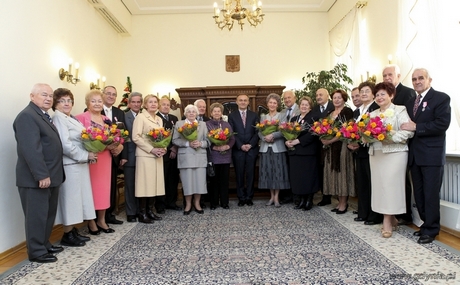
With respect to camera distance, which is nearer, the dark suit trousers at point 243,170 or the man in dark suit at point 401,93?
the man in dark suit at point 401,93

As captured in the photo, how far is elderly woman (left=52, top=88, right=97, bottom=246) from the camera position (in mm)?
3309

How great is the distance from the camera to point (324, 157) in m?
4.78

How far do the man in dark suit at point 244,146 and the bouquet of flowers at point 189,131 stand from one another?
2.74 feet

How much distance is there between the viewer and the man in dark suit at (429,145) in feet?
10.4

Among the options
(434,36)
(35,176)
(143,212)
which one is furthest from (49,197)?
(434,36)

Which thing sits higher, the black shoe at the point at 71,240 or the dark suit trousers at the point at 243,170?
the dark suit trousers at the point at 243,170

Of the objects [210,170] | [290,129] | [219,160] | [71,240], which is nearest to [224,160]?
[219,160]

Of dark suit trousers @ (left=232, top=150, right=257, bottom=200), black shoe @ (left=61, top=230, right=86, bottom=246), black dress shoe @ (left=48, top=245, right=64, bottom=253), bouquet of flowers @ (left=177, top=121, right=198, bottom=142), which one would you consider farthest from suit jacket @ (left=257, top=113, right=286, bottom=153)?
black dress shoe @ (left=48, top=245, right=64, bottom=253)

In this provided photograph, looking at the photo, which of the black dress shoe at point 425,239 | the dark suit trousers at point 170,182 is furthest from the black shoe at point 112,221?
the black dress shoe at point 425,239

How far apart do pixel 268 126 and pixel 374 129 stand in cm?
192

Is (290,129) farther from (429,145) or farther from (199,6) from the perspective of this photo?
(199,6)

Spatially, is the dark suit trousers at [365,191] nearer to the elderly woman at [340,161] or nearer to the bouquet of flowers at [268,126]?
the elderly woman at [340,161]

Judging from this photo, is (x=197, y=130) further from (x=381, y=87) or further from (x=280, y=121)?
(x=381, y=87)

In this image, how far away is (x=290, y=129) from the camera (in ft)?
15.3
